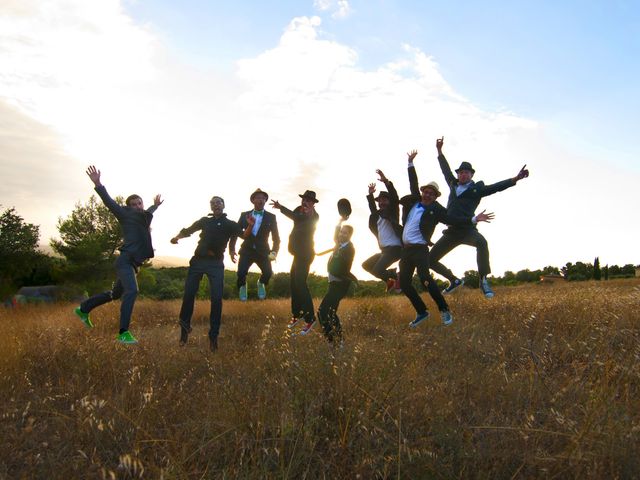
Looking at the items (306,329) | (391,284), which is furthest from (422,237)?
(306,329)

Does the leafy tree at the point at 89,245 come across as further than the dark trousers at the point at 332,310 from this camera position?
Yes

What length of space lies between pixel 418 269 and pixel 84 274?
3167cm

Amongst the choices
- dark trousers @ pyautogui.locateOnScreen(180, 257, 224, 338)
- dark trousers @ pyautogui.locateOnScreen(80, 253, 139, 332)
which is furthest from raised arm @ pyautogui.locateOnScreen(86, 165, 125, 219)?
dark trousers @ pyautogui.locateOnScreen(180, 257, 224, 338)

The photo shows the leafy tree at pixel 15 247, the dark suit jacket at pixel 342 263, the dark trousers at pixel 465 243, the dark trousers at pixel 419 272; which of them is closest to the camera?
the dark suit jacket at pixel 342 263

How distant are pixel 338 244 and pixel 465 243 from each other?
2460 mm

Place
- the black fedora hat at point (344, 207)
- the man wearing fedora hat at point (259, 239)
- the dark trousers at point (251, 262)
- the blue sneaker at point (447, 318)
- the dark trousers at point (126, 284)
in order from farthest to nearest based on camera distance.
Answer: the dark trousers at point (251, 262) → the man wearing fedora hat at point (259, 239) → the black fedora hat at point (344, 207) → the blue sneaker at point (447, 318) → the dark trousers at point (126, 284)

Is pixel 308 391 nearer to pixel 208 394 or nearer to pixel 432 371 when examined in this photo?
pixel 208 394

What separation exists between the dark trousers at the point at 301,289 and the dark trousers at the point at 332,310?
67 cm

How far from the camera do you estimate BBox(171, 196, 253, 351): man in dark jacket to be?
7.48 m

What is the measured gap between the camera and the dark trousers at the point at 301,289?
7.93m

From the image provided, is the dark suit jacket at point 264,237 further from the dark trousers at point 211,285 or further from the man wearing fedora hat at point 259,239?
the dark trousers at point 211,285

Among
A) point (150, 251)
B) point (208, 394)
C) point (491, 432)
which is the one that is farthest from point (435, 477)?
point (150, 251)

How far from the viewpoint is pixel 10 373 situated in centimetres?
512

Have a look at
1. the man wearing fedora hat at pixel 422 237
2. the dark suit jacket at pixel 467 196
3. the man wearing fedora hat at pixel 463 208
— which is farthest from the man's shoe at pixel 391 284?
the dark suit jacket at pixel 467 196
